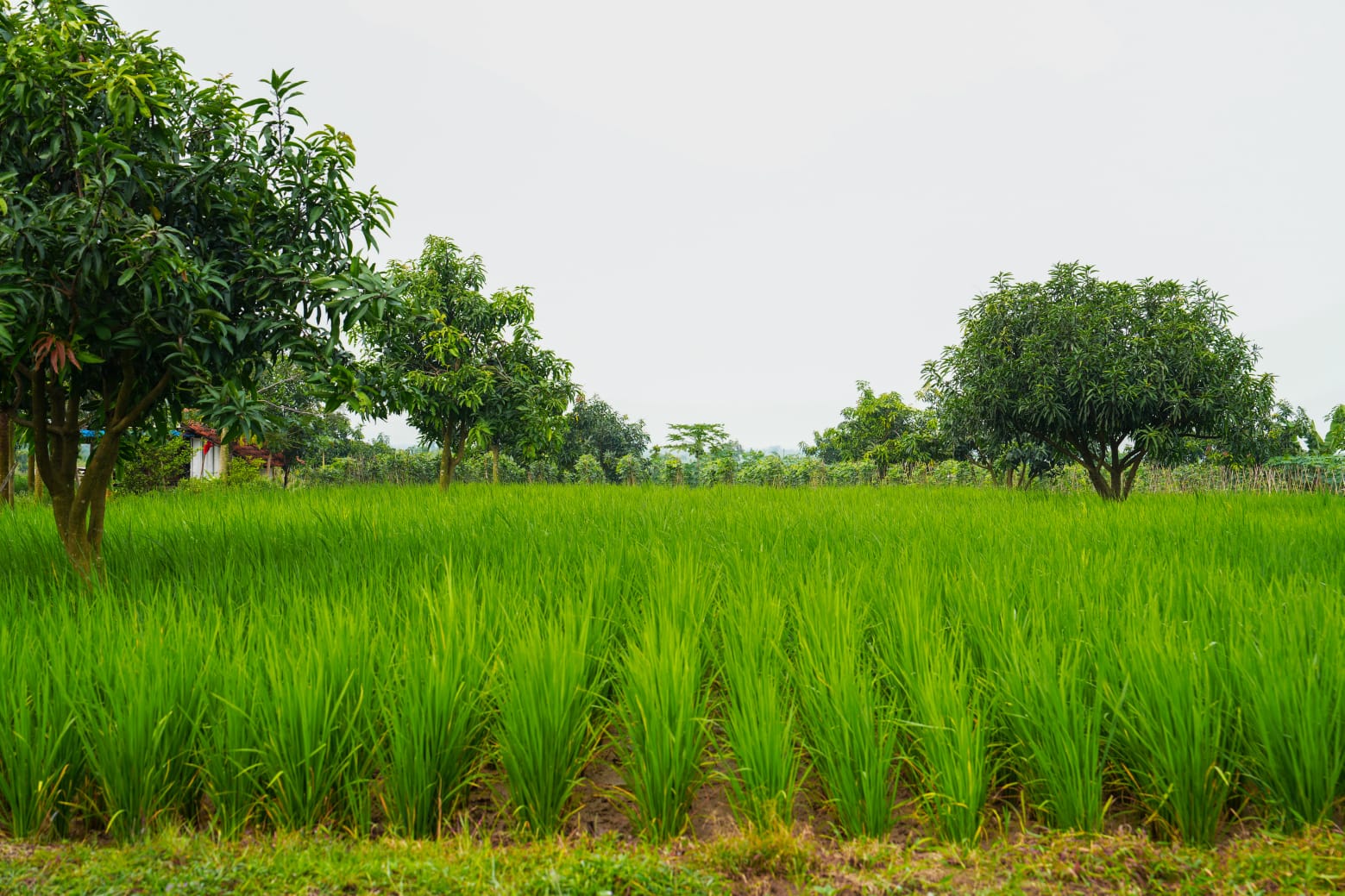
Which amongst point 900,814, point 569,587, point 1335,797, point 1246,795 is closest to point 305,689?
point 569,587

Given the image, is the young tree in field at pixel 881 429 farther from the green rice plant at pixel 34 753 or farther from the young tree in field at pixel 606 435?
the green rice plant at pixel 34 753

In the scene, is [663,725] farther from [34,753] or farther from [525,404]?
[525,404]

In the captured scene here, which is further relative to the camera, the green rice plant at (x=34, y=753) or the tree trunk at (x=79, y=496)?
the tree trunk at (x=79, y=496)

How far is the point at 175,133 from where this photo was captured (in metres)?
3.88

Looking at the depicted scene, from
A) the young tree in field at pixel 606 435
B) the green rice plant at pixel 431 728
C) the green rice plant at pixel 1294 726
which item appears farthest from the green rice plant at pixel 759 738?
the young tree in field at pixel 606 435

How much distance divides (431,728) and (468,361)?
1059 centimetres

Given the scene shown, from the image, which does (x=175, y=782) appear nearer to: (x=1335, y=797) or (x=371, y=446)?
(x=1335, y=797)

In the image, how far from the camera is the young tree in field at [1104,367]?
10617 mm

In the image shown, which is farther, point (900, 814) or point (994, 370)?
point (994, 370)

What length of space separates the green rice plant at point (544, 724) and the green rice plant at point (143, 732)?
1.05 m

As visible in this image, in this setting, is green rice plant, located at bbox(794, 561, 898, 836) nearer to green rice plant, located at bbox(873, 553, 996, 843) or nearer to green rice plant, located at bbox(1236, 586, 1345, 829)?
green rice plant, located at bbox(873, 553, 996, 843)

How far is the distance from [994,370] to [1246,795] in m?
10.4

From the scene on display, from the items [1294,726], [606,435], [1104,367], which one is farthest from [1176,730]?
[606,435]

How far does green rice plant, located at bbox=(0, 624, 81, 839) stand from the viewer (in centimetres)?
221
